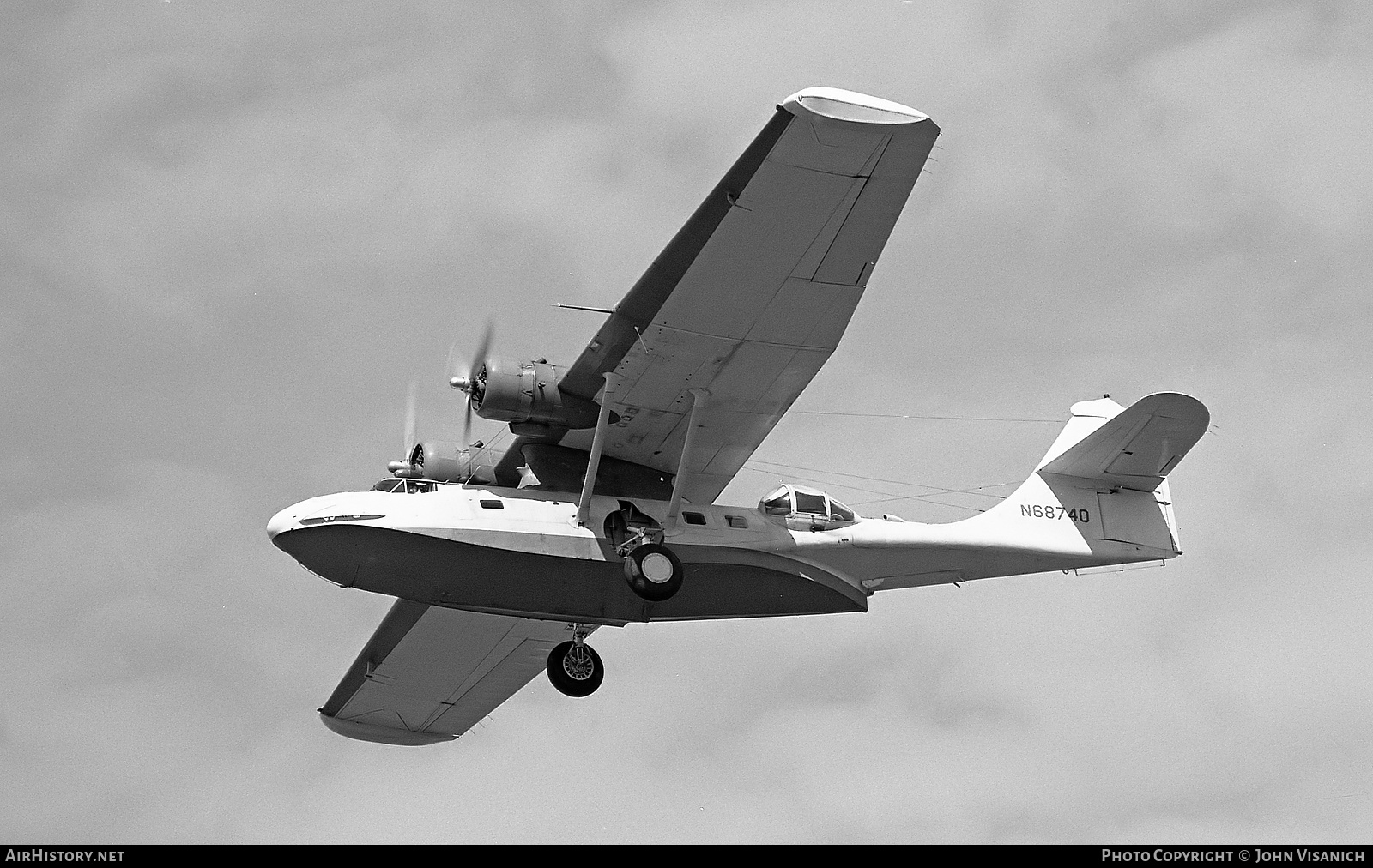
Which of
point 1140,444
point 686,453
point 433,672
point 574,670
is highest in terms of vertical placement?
point 686,453

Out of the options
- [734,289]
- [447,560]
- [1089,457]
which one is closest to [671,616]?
[447,560]

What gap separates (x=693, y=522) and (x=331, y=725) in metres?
7.17

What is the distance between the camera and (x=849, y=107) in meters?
17.5

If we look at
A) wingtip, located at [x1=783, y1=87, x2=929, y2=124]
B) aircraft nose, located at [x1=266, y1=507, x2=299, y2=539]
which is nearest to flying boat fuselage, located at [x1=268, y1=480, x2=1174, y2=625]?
aircraft nose, located at [x1=266, y1=507, x2=299, y2=539]

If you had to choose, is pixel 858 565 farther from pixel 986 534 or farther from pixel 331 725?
pixel 331 725

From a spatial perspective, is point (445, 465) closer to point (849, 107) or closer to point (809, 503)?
point (809, 503)

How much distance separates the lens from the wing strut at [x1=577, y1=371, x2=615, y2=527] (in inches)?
795

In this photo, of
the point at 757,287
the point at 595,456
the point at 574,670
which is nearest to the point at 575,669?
the point at 574,670

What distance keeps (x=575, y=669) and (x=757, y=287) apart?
524 centimetres

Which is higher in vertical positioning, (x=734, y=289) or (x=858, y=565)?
(x=734, y=289)

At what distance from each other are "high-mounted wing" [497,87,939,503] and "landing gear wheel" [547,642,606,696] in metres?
2.24

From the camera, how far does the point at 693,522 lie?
69.3 feet
